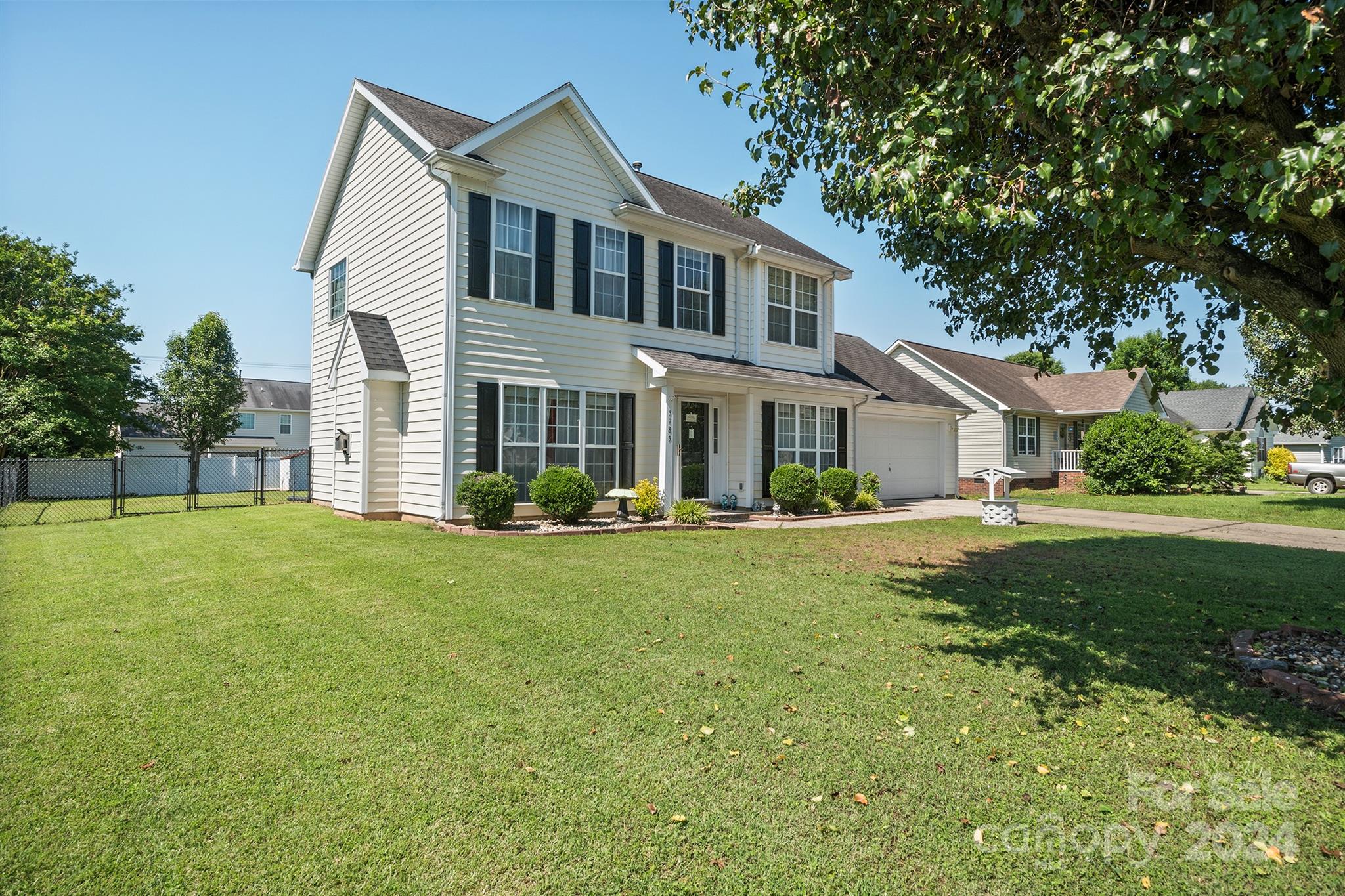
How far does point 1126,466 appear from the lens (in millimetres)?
22156

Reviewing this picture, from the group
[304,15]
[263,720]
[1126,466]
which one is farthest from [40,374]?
[1126,466]

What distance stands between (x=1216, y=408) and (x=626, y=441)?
46925 mm

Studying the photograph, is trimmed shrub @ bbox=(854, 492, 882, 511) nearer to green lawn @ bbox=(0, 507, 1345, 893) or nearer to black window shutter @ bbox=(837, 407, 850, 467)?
black window shutter @ bbox=(837, 407, 850, 467)

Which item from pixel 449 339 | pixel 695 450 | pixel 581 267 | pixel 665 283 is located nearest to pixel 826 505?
pixel 695 450

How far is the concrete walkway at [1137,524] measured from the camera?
38.3ft

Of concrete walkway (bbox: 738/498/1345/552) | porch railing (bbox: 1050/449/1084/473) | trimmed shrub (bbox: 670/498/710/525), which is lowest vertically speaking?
concrete walkway (bbox: 738/498/1345/552)

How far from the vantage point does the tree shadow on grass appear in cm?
423

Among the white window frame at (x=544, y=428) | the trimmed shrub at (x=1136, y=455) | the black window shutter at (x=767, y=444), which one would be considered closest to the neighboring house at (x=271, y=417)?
the white window frame at (x=544, y=428)

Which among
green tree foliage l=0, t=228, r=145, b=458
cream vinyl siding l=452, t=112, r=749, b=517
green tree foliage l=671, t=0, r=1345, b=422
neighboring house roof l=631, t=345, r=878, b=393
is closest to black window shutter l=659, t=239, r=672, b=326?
cream vinyl siding l=452, t=112, r=749, b=517

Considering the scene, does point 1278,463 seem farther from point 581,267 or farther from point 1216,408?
point 581,267

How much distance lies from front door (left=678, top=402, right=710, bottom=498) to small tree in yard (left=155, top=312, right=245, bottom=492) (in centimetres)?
2646

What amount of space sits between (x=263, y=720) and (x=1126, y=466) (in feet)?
87.2

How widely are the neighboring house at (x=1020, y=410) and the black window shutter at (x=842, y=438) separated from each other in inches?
380

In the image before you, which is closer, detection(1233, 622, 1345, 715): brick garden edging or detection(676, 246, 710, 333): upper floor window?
detection(1233, 622, 1345, 715): brick garden edging
